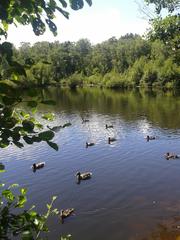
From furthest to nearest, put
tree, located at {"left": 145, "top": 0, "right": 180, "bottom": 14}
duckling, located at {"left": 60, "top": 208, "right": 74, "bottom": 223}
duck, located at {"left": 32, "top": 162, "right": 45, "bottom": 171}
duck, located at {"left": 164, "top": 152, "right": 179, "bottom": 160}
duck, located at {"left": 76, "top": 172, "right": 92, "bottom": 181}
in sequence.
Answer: duck, located at {"left": 164, "top": 152, "right": 179, "bottom": 160} → duck, located at {"left": 32, "top": 162, "right": 45, "bottom": 171} → duck, located at {"left": 76, "top": 172, "right": 92, "bottom": 181} → duckling, located at {"left": 60, "top": 208, "right": 74, "bottom": 223} → tree, located at {"left": 145, "top": 0, "right": 180, "bottom": 14}

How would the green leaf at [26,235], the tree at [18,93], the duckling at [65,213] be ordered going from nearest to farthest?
1. the tree at [18,93]
2. the green leaf at [26,235]
3. the duckling at [65,213]

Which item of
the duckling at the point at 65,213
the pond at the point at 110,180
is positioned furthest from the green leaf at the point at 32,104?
the duckling at the point at 65,213

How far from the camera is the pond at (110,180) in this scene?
19.4 meters

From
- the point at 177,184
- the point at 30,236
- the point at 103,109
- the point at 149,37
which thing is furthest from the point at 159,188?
the point at 103,109

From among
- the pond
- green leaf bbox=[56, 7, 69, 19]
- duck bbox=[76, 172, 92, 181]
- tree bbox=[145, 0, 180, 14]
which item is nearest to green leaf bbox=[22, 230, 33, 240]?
green leaf bbox=[56, 7, 69, 19]

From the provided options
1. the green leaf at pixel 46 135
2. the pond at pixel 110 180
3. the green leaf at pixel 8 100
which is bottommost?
the pond at pixel 110 180

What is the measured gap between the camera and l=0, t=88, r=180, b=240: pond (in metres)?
19.4

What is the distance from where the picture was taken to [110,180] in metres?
26.3

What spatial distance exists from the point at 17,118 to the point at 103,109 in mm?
63622

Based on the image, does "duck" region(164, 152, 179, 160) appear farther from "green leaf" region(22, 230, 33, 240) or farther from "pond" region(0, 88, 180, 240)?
"green leaf" region(22, 230, 33, 240)

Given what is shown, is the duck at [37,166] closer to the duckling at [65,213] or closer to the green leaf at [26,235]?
the duckling at [65,213]

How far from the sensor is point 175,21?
11992 mm

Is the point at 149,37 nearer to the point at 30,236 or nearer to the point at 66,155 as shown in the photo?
the point at 30,236

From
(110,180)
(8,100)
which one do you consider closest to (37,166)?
(110,180)
